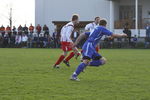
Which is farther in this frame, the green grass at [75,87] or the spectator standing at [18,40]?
the spectator standing at [18,40]

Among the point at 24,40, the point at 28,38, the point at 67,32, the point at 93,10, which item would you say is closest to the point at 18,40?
the point at 24,40

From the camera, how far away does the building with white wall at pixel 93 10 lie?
4671 cm

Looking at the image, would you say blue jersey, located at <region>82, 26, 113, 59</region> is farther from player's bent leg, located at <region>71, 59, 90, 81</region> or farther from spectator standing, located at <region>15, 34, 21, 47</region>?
spectator standing, located at <region>15, 34, 21, 47</region>

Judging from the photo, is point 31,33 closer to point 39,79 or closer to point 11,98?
point 39,79

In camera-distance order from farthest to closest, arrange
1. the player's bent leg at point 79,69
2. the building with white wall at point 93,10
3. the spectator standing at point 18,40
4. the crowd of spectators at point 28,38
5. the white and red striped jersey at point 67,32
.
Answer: the building with white wall at point 93,10 → the spectator standing at point 18,40 → the crowd of spectators at point 28,38 → the white and red striped jersey at point 67,32 → the player's bent leg at point 79,69

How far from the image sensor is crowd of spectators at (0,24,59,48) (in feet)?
136

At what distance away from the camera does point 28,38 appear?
137 feet

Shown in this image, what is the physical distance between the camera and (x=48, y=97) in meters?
9.23

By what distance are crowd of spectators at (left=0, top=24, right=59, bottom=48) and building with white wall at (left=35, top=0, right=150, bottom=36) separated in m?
6.80

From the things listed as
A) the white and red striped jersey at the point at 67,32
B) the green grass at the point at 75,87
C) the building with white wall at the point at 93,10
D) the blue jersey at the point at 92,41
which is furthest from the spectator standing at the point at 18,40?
the blue jersey at the point at 92,41

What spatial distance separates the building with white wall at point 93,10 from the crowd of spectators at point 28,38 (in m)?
6.80

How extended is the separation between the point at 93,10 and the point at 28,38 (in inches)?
375

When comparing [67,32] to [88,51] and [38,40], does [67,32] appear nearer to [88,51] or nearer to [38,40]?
[88,51]

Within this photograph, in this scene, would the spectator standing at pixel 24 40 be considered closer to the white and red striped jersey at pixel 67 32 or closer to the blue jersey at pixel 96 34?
the white and red striped jersey at pixel 67 32
